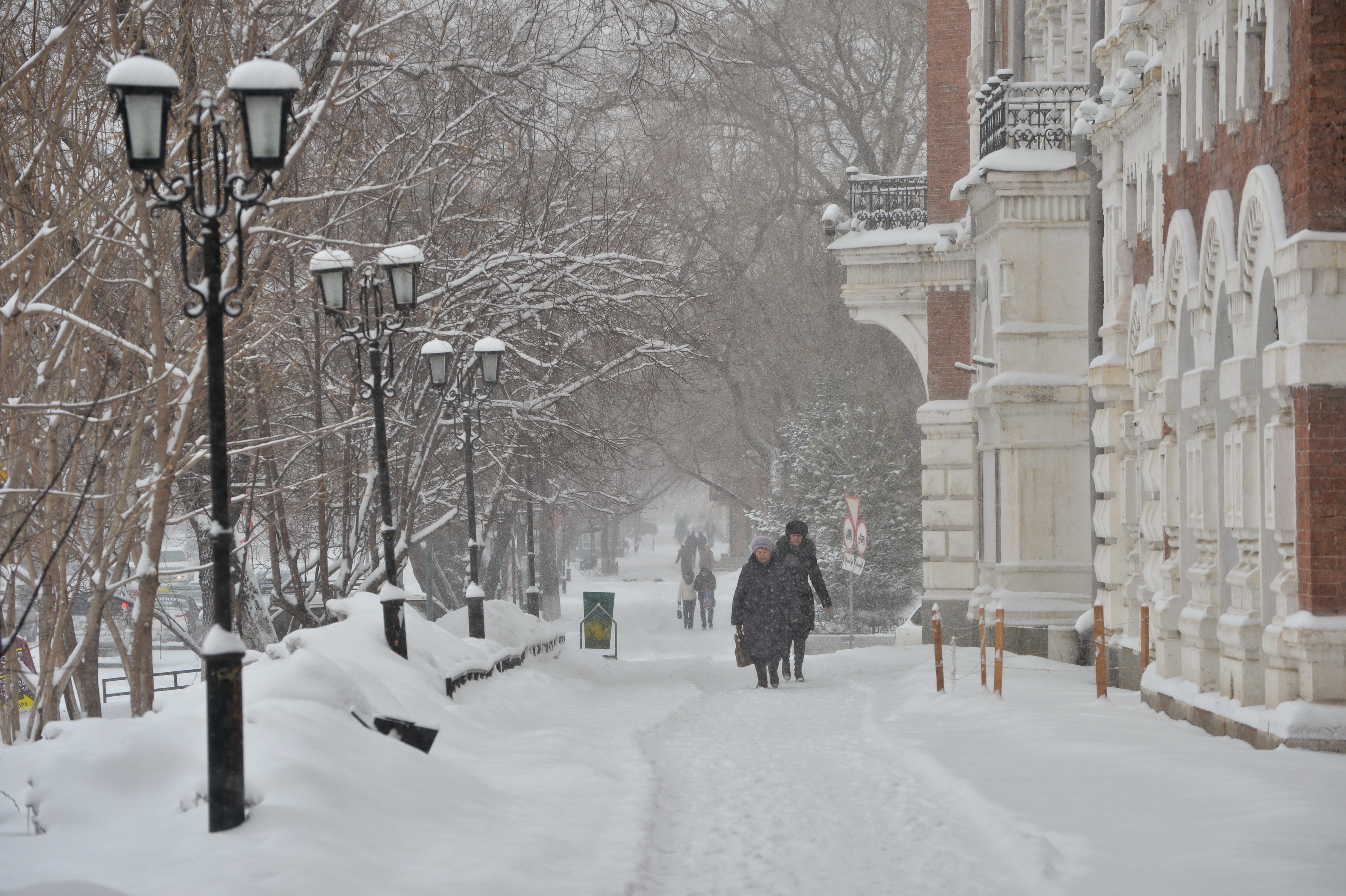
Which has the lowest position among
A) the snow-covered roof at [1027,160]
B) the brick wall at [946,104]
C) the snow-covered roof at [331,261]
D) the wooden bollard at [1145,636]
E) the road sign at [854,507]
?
the wooden bollard at [1145,636]

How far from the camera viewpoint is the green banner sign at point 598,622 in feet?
94.2

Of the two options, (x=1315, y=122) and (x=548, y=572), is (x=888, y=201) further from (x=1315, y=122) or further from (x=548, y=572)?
(x=548, y=572)

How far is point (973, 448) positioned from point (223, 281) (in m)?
15.4

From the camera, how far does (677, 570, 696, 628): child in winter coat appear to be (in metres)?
50.6

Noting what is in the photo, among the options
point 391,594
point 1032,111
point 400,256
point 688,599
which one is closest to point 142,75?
point 400,256

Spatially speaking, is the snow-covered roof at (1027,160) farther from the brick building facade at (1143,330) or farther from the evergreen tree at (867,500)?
the evergreen tree at (867,500)

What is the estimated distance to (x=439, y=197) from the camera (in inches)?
904

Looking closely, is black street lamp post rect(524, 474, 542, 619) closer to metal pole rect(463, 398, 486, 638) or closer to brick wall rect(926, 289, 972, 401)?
metal pole rect(463, 398, 486, 638)

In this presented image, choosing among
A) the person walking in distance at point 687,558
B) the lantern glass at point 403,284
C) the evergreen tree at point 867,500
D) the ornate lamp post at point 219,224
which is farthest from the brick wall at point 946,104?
the person walking in distance at point 687,558

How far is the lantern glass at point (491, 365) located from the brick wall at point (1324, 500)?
9409mm

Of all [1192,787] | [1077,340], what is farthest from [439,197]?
[1192,787]

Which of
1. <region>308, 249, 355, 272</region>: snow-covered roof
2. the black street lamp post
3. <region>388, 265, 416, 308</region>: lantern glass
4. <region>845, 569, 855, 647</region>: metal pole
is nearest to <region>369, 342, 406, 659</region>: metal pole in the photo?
<region>388, 265, 416, 308</region>: lantern glass

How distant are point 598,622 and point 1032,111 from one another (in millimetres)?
12244

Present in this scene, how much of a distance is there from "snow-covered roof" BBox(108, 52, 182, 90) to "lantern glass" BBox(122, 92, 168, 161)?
0.06 metres
